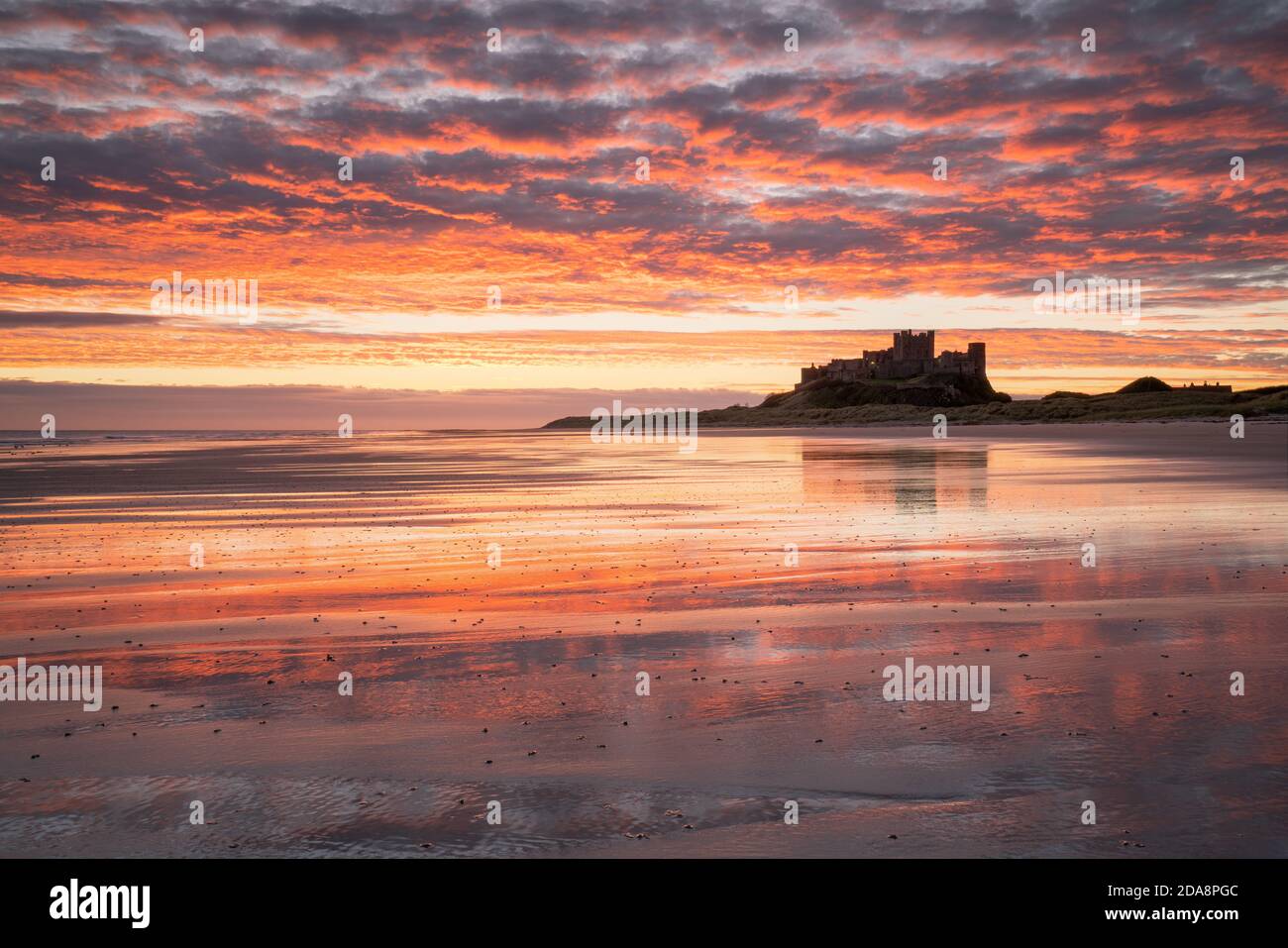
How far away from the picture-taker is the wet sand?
5824 millimetres

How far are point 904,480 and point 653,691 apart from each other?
2763 centimetres

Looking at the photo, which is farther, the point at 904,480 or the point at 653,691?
the point at 904,480

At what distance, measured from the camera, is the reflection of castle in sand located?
2655 cm

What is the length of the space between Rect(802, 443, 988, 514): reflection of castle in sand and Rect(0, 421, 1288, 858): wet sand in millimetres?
5715

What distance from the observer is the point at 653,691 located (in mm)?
8641

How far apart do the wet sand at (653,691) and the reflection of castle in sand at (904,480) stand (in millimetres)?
→ 5715

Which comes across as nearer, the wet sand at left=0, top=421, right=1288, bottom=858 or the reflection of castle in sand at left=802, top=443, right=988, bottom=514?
the wet sand at left=0, top=421, right=1288, bottom=858

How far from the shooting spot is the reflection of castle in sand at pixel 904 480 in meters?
26.5

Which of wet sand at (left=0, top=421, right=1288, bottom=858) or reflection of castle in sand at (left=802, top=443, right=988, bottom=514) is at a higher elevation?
reflection of castle in sand at (left=802, top=443, right=988, bottom=514)

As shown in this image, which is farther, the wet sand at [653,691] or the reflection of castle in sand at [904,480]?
the reflection of castle in sand at [904,480]
